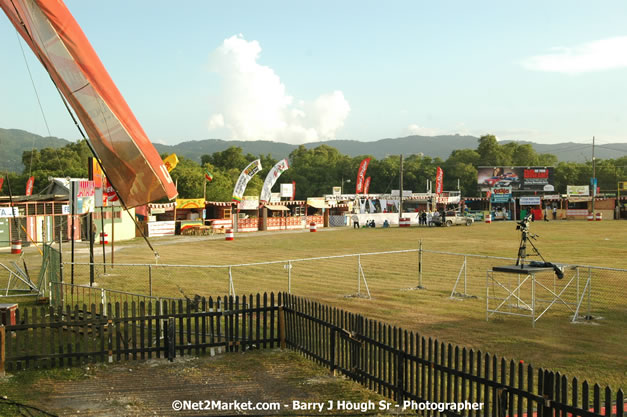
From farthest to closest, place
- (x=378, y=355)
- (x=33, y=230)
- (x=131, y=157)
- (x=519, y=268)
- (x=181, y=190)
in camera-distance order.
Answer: (x=181, y=190)
(x=33, y=230)
(x=519, y=268)
(x=131, y=157)
(x=378, y=355)

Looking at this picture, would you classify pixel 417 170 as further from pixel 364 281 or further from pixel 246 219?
pixel 364 281

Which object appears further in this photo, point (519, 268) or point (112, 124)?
point (519, 268)

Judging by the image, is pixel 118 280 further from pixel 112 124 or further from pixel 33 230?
pixel 33 230

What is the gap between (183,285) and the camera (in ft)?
62.4

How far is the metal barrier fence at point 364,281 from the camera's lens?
1630 cm

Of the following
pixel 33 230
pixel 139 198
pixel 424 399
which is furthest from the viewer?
pixel 33 230

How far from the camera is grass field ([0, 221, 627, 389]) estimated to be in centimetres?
1126

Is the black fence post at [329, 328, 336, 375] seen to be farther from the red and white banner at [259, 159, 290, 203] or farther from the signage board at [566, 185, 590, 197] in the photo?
the signage board at [566, 185, 590, 197]

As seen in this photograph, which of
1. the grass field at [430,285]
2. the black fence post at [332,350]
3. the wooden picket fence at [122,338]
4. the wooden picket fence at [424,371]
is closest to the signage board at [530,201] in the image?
the grass field at [430,285]

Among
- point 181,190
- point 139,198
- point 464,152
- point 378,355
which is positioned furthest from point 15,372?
point 464,152

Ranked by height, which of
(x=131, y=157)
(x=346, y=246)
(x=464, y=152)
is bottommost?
(x=346, y=246)

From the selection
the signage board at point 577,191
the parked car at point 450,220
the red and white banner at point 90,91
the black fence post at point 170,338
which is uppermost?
the red and white banner at point 90,91

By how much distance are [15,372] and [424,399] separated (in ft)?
22.7

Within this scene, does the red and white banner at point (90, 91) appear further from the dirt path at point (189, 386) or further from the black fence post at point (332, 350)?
the black fence post at point (332, 350)
